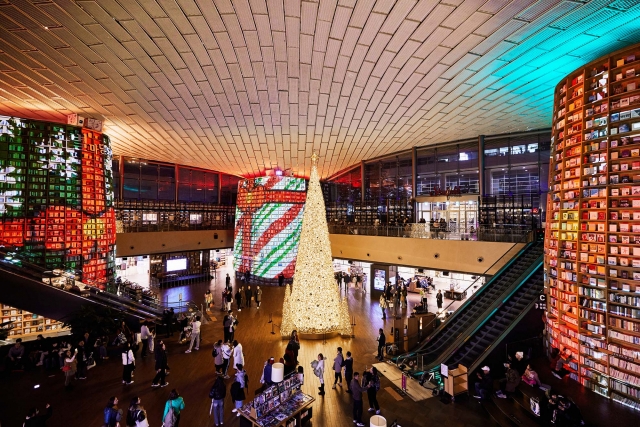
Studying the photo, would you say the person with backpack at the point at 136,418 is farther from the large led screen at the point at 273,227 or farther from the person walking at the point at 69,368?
the large led screen at the point at 273,227

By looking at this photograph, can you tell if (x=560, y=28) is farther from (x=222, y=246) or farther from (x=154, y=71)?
(x=222, y=246)

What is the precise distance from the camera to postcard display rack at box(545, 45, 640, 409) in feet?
20.2

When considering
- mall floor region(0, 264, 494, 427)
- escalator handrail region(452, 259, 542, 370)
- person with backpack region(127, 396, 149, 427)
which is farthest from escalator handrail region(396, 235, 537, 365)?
person with backpack region(127, 396, 149, 427)

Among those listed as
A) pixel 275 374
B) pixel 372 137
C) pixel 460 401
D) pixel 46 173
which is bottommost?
pixel 460 401

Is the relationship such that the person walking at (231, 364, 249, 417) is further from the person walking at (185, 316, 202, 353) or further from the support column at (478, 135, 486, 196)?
the support column at (478, 135, 486, 196)

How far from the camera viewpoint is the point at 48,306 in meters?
8.94

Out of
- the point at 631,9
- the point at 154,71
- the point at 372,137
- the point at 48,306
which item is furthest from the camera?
the point at 372,137

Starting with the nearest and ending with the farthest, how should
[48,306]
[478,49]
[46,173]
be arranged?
[478,49] → [48,306] → [46,173]

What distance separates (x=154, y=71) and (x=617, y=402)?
12.5 m

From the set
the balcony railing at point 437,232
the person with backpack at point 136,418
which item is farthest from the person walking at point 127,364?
the balcony railing at point 437,232

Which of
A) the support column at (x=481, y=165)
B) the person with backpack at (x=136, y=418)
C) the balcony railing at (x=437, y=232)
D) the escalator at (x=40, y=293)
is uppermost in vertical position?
the support column at (x=481, y=165)

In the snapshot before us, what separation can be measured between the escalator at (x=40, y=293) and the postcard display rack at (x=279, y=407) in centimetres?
714

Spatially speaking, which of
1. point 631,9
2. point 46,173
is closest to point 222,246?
point 46,173

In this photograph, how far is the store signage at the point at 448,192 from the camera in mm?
16434
